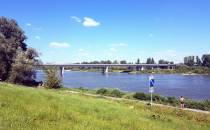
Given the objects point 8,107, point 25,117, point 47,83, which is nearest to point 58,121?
point 25,117

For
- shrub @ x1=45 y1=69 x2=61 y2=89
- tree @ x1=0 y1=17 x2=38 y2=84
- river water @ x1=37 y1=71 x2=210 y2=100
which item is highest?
tree @ x1=0 y1=17 x2=38 y2=84

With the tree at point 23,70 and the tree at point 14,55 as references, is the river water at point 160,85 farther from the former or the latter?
the tree at point 14,55

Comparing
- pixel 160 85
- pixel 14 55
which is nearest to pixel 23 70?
pixel 14 55

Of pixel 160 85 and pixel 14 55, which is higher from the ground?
pixel 14 55

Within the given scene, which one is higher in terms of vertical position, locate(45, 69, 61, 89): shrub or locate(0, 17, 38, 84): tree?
locate(0, 17, 38, 84): tree

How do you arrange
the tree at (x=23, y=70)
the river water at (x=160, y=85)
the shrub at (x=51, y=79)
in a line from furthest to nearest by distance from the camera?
the river water at (x=160, y=85), the tree at (x=23, y=70), the shrub at (x=51, y=79)

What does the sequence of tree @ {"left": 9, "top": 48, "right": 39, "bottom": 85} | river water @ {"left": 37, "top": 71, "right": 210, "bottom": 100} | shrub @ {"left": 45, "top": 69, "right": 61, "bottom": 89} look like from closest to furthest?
1. shrub @ {"left": 45, "top": 69, "right": 61, "bottom": 89}
2. tree @ {"left": 9, "top": 48, "right": 39, "bottom": 85}
3. river water @ {"left": 37, "top": 71, "right": 210, "bottom": 100}

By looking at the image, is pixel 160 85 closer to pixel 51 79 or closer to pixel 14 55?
pixel 51 79

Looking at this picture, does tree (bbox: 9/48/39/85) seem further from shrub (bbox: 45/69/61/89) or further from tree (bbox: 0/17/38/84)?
shrub (bbox: 45/69/61/89)

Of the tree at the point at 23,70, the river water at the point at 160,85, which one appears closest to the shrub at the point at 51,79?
the tree at the point at 23,70

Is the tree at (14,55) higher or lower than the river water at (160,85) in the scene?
higher

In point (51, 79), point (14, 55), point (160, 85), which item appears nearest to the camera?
point (51, 79)

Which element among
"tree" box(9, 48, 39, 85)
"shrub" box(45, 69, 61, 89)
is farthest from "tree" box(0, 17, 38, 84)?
"shrub" box(45, 69, 61, 89)

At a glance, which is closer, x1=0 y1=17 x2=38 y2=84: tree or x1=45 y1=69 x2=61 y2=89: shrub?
x1=45 y1=69 x2=61 y2=89: shrub
